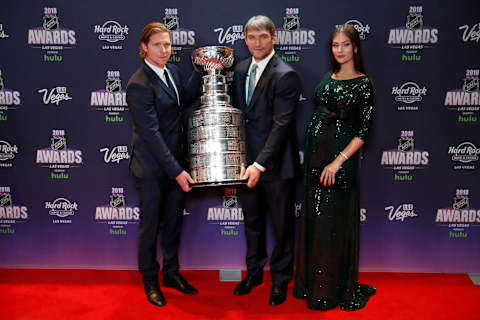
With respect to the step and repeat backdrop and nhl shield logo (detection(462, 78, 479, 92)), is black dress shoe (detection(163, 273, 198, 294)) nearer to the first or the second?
the step and repeat backdrop

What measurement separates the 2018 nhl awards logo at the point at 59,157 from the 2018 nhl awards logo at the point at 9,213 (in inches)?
17.0

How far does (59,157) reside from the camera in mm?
3463

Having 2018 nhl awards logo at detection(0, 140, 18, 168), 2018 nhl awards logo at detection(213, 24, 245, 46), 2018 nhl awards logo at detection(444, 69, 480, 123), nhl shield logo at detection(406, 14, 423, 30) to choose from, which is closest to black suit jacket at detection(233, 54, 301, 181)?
2018 nhl awards logo at detection(213, 24, 245, 46)

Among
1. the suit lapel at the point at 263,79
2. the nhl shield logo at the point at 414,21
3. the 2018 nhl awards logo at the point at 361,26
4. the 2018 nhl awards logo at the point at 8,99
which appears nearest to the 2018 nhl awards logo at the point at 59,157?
the 2018 nhl awards logo at the point at 8,99

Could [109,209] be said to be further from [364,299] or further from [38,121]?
[364,299]

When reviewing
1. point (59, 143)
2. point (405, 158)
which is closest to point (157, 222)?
point (59, 143)

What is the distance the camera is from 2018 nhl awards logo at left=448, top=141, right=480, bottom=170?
3.31m

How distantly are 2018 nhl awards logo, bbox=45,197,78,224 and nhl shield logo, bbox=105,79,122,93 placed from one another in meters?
1.11

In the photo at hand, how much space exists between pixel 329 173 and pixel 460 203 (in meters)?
1.51

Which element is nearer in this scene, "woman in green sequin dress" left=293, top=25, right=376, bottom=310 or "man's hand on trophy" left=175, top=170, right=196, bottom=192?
"woman in green sequin dress" left=293, top=25, right=376, bottom=310

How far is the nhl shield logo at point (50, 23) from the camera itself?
3.29 m

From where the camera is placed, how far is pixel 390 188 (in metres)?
3.39

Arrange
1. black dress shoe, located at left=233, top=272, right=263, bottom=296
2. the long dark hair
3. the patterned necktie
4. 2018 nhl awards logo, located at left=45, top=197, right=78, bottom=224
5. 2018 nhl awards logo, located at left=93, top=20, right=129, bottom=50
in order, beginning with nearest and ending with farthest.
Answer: the long dark hair → the patterned necktie → black dress shoe, located at left=233, top=272, right=263, bottom=296 → 2018 nhl awards logo, located at left=93, top=20, right=129, bottom=50 → 2018 nhl awards logo, located at left=45, top=197, right=78, bottom=224

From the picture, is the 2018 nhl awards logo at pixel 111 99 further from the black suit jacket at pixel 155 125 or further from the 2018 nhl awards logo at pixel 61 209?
the 2018 nhl awards logo at pixel 61 209
